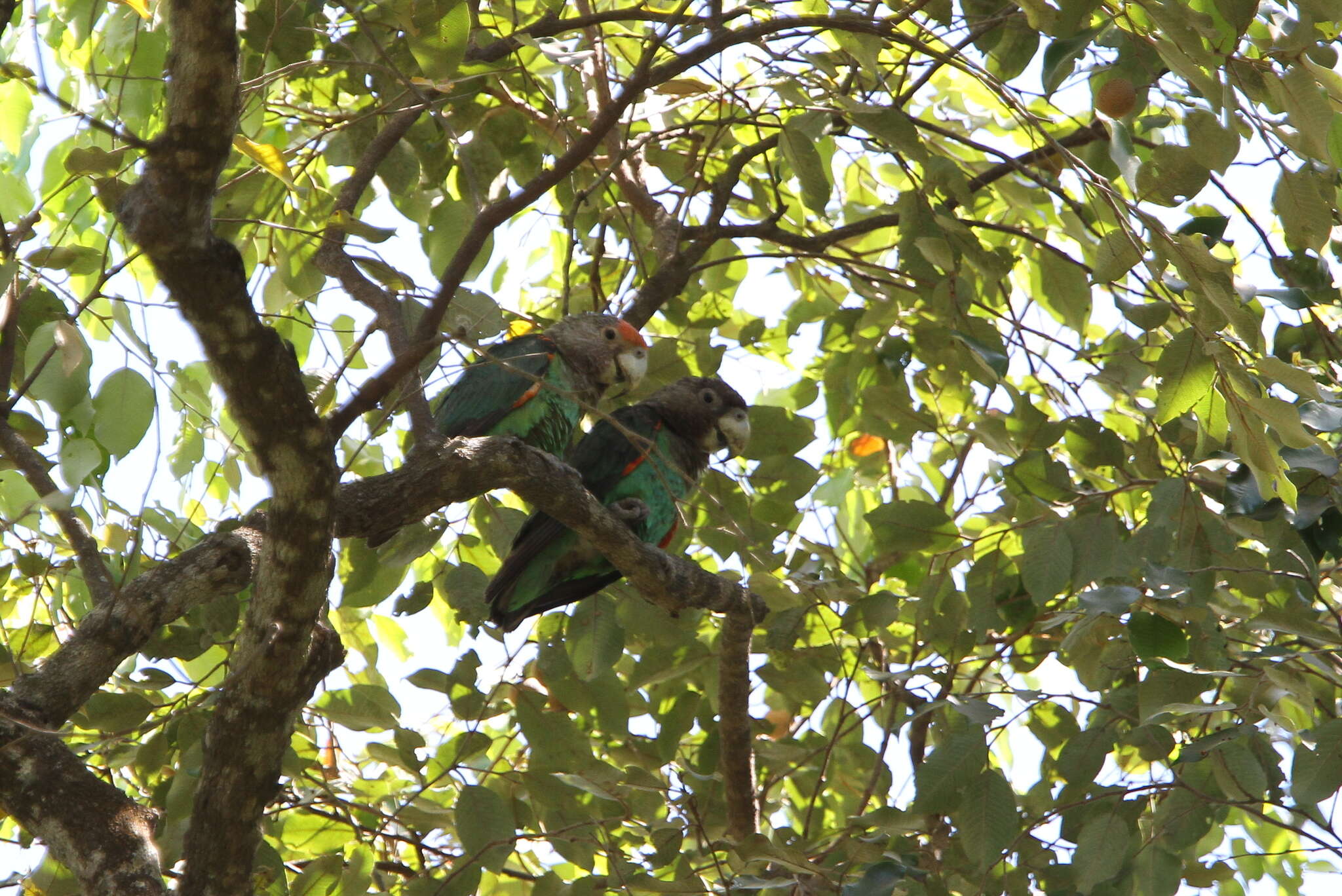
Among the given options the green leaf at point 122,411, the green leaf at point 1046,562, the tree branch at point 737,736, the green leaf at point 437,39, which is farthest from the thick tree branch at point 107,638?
the green leaf at point 1046,562

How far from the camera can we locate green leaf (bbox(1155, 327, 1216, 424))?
2049 millimetres

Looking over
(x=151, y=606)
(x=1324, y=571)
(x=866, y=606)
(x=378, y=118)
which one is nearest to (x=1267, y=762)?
(x=1324, y=571)

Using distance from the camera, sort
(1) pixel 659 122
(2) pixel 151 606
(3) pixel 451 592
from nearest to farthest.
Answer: (2) pixel 151 606 → (3) pixel 451 592 → (1) pixel 659 122

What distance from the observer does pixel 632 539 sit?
9.57 ft

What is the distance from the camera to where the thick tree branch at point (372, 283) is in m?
2.66

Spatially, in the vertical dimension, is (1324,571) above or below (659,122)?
below

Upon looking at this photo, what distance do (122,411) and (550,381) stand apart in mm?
1931

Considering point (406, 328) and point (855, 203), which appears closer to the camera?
point (406, 328)

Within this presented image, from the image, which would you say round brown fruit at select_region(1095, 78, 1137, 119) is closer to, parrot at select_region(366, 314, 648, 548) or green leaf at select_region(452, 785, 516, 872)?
parrot at select_region(366, 314, 648, 548)

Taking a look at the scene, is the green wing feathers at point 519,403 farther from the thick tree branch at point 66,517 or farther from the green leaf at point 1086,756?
the green leaf at point 1086,756

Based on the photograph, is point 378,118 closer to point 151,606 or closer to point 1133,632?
point 151,606

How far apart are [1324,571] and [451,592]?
228 centimetres

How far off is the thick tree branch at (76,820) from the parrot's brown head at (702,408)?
2.19 metres

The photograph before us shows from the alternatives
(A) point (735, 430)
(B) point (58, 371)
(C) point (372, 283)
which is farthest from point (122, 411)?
(A) point (735, 430)
